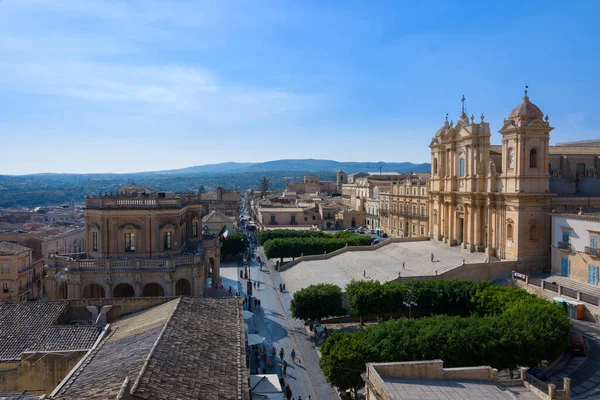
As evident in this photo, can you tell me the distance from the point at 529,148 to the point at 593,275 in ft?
36.7

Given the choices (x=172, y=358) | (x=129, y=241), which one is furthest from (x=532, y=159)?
(x=172, y=358)

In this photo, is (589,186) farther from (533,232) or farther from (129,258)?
(129,258)

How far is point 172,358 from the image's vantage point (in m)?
15.6

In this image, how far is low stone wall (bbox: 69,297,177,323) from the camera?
78.9 feet

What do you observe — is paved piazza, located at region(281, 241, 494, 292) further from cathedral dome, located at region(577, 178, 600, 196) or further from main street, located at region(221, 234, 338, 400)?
cathedral dome, located at region(577, 178, 600, 196)

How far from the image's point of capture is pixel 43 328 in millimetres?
20547

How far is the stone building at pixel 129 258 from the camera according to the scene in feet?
108

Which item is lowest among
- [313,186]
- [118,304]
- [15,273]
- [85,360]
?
[15,273]

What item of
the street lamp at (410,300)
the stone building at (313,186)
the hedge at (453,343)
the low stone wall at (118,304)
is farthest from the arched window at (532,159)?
the stone building at (313,186)

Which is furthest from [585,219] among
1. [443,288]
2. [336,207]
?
[336,207]

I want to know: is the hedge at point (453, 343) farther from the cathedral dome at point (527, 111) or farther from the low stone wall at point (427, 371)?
the cathedral dome at point (527, 111)

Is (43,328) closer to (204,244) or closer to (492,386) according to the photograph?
(492,386)

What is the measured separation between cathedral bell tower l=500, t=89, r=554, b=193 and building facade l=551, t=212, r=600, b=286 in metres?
3.20

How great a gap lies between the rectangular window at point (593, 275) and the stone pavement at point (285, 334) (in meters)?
20.3
